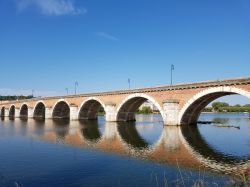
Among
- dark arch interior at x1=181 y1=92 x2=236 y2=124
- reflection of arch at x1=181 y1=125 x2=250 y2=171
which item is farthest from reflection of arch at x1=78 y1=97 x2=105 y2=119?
reflection of arch at x1=181 y1=125 x2=250 y2=171

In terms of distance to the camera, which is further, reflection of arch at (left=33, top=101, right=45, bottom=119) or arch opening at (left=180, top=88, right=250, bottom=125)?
reflection of arch at (left=33, top=101, right=45, bottom=119)

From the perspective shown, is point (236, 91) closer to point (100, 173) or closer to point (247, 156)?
point (247, 156)

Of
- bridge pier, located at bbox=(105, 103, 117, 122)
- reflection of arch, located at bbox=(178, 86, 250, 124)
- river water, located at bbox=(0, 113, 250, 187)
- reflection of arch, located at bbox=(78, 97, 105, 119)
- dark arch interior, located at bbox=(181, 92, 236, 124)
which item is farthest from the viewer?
reflection of arch, located at bbox=(78, 97, 105, 119)

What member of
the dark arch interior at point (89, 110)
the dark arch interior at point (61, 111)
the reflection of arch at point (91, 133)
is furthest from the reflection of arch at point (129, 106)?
the dark arch interior at point (61, 111)

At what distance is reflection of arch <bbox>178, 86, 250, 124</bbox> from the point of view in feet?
113

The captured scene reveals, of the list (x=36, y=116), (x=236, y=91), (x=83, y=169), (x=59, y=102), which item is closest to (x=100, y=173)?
(x=83, y=169)

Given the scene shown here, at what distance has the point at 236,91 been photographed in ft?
111

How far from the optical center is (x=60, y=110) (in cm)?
7788

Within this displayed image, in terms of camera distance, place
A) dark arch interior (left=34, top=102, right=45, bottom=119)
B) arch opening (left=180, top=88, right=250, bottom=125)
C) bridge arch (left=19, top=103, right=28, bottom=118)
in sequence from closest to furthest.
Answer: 1. arch opening (left=180, top=88, right=250, bottom=125)
2. dark arch interior (left=34, top=102, right=45, bottom=119)
3. bridge arch (left=19, top=103, right=28, bottom=118)

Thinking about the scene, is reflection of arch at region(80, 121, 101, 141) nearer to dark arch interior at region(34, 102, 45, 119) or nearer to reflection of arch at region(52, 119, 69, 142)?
reflection of arch at region(52, 119, 69, 142)

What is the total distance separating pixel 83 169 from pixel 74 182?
103 inches

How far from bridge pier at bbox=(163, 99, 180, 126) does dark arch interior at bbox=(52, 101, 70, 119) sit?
39.5m

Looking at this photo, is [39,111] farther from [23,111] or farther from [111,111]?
[111,111]

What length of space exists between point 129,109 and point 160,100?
43.0 feet
